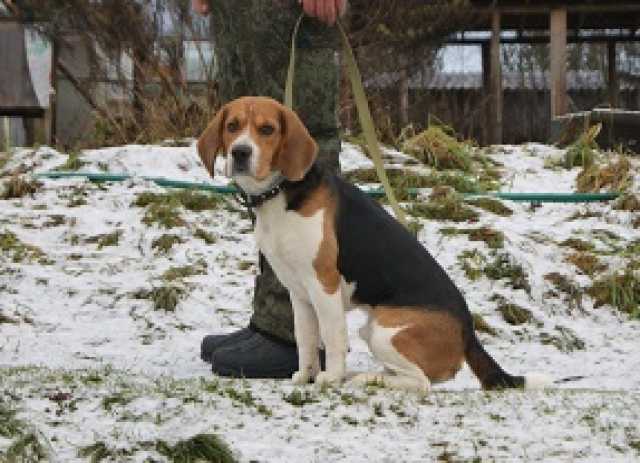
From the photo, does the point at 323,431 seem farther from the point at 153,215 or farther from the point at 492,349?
the point at 153,215

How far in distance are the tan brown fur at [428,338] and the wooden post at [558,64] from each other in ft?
39.0

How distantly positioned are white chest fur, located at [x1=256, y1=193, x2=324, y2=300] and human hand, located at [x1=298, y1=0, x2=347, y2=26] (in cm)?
79

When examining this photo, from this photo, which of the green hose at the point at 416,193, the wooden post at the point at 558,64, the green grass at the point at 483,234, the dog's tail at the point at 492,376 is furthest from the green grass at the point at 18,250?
the wooden post at the point at 558,64

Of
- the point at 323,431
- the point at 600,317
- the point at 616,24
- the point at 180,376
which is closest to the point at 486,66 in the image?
the point at 616,24

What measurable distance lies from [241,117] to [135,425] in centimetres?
104

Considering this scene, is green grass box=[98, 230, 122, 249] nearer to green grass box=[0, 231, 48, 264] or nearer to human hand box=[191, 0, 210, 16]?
green grass box=[0, 231, 48, 264]

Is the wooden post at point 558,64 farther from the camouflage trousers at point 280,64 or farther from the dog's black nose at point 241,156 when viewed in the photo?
the dog's black nose at point 241,156

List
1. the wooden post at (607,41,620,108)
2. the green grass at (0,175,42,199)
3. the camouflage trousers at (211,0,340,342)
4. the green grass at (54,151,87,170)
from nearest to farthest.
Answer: the camouflage trousers at (211,0,340,342) < the green grass at (0,175,42,199) < the green grass at (54,151,87,170) < the wooden post at (607,41,620,108)

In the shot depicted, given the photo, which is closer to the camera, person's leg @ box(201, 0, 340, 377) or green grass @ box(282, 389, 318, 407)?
green grass @ box(282, 389, 318, 407)

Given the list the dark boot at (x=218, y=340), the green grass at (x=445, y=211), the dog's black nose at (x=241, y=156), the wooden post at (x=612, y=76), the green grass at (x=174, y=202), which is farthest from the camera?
the wooden post at (x=612, y=76)

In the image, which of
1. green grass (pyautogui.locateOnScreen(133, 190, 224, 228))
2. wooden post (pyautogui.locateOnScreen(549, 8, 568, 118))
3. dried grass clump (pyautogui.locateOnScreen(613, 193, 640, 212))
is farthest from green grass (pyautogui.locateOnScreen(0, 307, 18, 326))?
wooden post (pyautogui.locateOnScreen(549, 8, 568, 118))

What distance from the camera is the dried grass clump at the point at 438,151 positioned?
8.41 metres

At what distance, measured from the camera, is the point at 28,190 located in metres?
7.10

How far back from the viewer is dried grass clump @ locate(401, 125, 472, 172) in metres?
8.41
